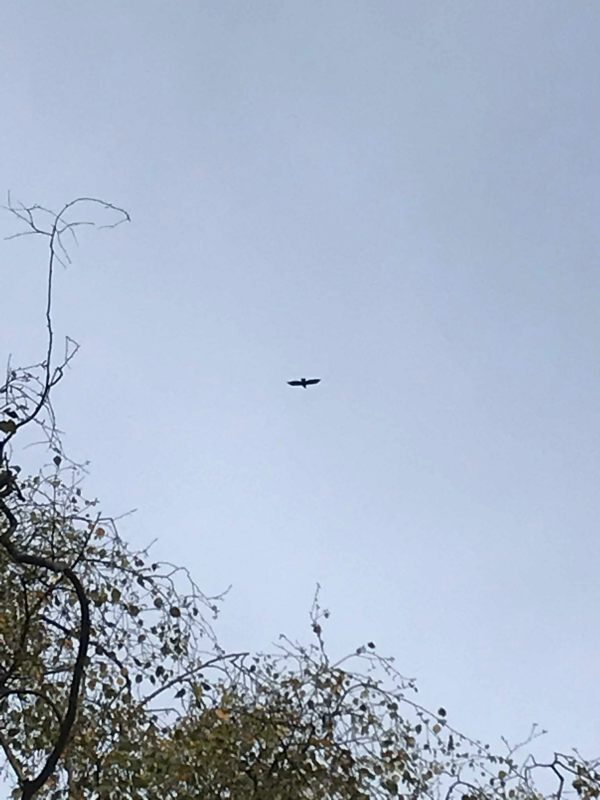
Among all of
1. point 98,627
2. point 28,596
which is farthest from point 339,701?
point 28,596

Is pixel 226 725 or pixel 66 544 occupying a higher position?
pixel 66 544

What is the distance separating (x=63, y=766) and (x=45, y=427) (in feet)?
9.89

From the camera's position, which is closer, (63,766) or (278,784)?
(278,784)

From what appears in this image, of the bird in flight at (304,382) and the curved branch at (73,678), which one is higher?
the bird in flight at (304,382)

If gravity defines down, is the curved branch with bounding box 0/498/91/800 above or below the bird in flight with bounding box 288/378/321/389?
below

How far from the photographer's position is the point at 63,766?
9.48 m

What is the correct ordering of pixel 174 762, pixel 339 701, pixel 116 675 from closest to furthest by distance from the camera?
pixel 174 762 < pixel 339 701 < pixel 116 675

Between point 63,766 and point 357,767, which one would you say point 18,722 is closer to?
point 63,766

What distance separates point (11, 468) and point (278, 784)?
315cm

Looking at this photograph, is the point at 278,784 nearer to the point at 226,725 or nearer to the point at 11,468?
the point at 226,725

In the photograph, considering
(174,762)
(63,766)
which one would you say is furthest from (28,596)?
(174,762)

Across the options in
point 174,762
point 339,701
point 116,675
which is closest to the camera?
point 174,762

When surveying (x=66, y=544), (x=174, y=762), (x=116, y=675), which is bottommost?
(x=174, y=762)

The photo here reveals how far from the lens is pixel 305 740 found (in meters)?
8.93
